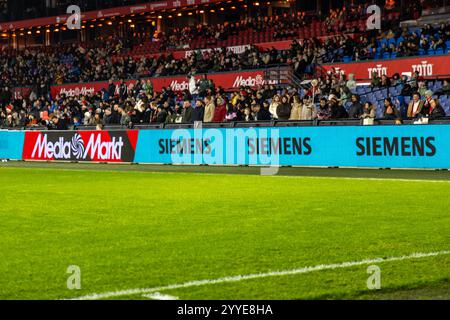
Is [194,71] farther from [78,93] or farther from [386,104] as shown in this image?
[386,104]

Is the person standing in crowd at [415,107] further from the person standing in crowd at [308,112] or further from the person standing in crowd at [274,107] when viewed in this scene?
the person standing in crowd at [274,107]

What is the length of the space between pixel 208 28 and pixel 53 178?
32194 mm

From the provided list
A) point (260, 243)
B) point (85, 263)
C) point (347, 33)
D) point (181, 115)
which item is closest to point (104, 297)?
point (85, 263)

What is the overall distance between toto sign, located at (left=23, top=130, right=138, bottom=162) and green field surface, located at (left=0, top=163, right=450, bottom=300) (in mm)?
11183

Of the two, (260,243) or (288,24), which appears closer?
(260,243)

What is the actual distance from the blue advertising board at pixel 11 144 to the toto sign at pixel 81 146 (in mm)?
372

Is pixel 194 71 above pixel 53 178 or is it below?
above

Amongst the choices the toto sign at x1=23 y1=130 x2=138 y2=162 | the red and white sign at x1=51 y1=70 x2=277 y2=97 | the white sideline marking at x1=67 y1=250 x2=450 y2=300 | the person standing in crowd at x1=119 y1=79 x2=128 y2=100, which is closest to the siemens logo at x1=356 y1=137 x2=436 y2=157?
the toto sign at x1=23 y1=130 x2=138 y2=162

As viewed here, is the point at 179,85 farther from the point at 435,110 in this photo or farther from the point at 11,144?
the point at 435,110

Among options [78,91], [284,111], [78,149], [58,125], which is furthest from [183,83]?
[284,111]

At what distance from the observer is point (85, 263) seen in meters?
8.29

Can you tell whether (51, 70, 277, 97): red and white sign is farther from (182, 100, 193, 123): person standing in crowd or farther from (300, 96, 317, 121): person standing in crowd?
(300, 96, 317, 121): person standing in crowd

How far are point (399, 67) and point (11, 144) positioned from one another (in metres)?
16.6

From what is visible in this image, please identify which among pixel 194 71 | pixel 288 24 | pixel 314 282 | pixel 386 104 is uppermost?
pixel 288 24
